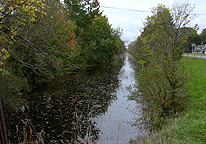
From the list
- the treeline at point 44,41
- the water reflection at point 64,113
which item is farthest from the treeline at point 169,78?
the treeline at point 44,41

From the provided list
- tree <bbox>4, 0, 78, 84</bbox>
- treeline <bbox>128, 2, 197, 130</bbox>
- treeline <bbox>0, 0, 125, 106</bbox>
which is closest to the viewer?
treeline <bbox>0, 0, 125, 106</bbox>

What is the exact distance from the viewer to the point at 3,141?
5.89 feet

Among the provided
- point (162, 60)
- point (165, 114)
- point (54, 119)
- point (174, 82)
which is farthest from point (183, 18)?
point (54, 119)

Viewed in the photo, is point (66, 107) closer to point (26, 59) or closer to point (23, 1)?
point (26, 59)

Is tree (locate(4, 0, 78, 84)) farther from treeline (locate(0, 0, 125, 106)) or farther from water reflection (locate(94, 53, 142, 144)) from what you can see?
water reflection (locate(94, 53, 142, 144))

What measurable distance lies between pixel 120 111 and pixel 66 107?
367cm

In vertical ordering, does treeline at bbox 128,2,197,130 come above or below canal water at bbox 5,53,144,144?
above

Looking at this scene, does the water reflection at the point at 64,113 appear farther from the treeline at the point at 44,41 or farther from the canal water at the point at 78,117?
the treeline at the point at 44,41

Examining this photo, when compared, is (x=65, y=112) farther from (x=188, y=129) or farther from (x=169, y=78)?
(x=188, y=129)

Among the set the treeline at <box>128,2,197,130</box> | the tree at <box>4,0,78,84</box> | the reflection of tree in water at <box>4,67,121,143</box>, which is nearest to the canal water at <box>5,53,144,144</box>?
the reflection of tree in water at <box>4,67,121,143</box>

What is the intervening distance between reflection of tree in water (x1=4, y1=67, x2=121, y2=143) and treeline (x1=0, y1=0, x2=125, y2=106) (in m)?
1.37

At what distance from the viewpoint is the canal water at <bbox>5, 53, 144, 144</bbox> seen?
8672 millimetres

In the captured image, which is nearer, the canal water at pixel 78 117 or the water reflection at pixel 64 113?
the canal water at pixel 78 117

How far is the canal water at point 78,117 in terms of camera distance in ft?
28.5
